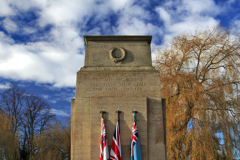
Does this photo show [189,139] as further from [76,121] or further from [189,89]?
[76,121]

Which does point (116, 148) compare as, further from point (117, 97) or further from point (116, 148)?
point (117, 97)

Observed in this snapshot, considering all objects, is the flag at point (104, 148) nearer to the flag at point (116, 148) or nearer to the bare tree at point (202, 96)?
the flag at point (116, 148)

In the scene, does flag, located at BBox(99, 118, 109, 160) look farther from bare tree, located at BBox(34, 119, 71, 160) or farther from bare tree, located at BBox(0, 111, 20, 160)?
bare tree, located at BBox(0, 111, 20, 160)

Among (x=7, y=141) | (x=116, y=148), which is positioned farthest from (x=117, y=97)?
(x=7, y=141)

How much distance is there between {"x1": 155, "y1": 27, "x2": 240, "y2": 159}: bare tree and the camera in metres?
14.4

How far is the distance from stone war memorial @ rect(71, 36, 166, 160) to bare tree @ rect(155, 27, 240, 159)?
658cm

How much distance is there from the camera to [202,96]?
1541 cm

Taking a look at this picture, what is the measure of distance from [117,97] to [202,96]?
8.28 meters

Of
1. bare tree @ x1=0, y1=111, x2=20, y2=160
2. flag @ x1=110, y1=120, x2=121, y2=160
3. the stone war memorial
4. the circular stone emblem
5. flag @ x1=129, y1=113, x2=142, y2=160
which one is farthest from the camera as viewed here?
bare tree @ x1=0, y1=111, x2=20, y2=160

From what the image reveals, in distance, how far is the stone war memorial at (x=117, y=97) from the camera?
8531 millimetres

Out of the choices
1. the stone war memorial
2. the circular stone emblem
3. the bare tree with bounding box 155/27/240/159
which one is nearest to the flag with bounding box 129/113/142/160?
the stone war memorial

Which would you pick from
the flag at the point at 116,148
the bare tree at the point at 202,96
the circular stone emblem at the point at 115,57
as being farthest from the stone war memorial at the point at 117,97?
the bare tree at the point at 202,96

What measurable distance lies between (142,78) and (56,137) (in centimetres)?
1071

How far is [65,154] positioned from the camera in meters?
17.4
